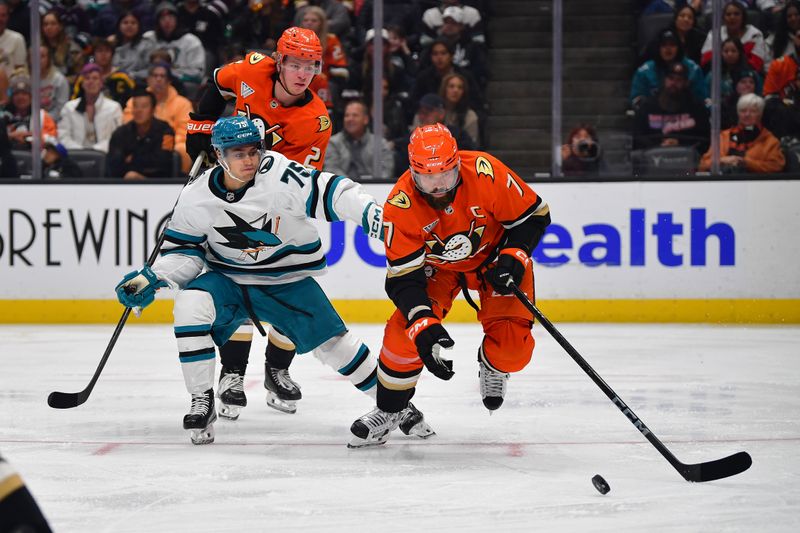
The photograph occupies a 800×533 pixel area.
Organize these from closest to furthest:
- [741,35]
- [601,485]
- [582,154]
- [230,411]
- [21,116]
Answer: [601,485] < [230,411] < [741,35] < [582,154] < [21,116]

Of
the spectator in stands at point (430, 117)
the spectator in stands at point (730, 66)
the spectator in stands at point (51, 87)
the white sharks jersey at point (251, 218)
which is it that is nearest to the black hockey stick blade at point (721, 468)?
the white sharks jersey at point (251, 218)

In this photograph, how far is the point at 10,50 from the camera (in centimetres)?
678

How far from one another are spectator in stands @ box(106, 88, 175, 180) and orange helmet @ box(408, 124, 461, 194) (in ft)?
12.5

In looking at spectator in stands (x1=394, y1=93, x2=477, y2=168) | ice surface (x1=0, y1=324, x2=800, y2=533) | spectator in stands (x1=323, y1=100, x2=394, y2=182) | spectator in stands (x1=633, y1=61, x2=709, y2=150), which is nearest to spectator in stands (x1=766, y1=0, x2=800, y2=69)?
spectator in stands (x1=633, y1=61, x2=709, y2=150)

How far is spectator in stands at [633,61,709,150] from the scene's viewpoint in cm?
656

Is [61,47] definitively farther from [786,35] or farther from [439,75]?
[786,35]

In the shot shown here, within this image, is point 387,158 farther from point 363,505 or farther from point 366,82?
point 363,505

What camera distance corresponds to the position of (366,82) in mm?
6680

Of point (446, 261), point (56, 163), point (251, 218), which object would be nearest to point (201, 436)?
point (251, 218)

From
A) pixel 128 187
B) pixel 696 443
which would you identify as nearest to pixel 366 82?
pixel 128 187

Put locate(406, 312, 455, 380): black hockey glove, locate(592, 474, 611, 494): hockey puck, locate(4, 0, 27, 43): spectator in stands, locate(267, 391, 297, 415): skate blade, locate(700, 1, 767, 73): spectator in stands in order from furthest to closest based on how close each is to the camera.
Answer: locate(4, 0, 27, 43): spectator in stands, locate(700, 1, 767, 73): spectator in stands, locate(267, 391, 297, 415): skate blade, locate(406, 312, 455, 380): black hockey glove, locate(592, 474, 611, 494): hockey puck

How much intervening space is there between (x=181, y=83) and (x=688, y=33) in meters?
3.03

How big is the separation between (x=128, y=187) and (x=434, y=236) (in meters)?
3.80

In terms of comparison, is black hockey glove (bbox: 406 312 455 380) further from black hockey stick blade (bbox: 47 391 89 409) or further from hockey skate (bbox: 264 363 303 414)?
black hockey stick blade (bbox: 47 391 89 409)
